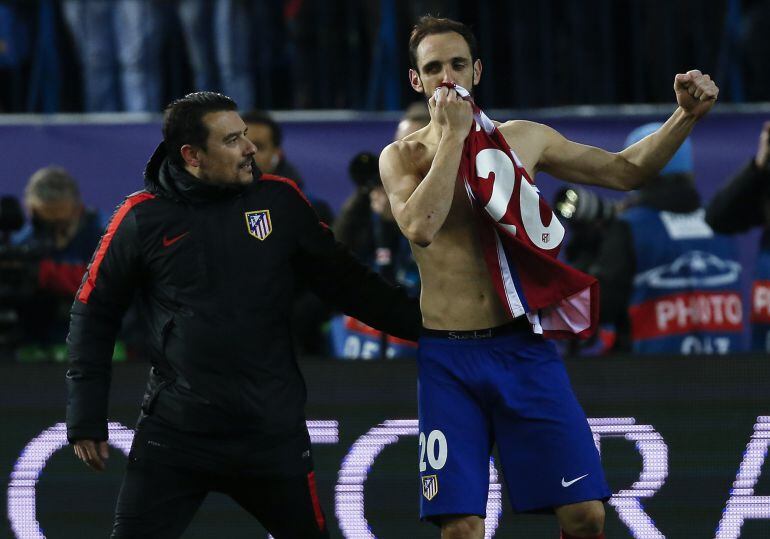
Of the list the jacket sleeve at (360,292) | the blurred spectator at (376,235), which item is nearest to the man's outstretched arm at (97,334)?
the jacket sleeve at (360,292)

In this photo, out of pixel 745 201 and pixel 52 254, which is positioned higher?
pixel 745 201

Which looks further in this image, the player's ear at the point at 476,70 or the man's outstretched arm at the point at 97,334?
the player's ear at the point at 476,70

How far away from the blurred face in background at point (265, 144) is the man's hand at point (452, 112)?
2790mm

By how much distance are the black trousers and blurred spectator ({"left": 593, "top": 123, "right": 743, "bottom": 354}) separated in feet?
9.06

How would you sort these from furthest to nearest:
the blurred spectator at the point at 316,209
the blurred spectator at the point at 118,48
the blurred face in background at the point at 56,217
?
the blurred spectator at the point at 118,48, the blurred face in background at the point at 56,217, the blurred spectator at the point at 316,209

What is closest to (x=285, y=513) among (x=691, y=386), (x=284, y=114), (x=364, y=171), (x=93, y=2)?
(x=691, y=386)

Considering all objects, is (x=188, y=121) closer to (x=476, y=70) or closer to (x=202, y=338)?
(x=202, y=338)

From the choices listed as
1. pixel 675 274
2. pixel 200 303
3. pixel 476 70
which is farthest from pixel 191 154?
pixel 675 274

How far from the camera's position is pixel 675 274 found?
7695 mm

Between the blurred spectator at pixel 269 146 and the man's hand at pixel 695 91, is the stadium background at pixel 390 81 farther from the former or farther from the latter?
the man's hand at pixel 695 91

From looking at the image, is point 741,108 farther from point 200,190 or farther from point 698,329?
point 200,190

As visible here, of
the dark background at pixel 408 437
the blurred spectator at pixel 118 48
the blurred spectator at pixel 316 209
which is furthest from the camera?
the blurred spectator at pixel 118 48

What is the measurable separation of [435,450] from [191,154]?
1320 mm

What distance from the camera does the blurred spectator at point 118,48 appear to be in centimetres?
1043
